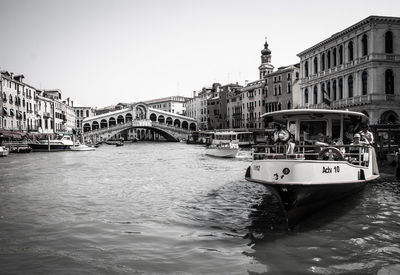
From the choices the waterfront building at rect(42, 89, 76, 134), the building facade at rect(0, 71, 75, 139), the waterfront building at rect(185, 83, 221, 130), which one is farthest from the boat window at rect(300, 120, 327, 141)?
the waterfront building at rect(185, 83, 221, 130)

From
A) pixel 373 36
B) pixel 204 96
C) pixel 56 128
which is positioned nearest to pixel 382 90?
pixel 373 36

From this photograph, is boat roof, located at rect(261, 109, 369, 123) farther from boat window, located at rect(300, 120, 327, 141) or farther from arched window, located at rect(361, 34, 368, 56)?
arched window, located at rect(361, 34, 368, 56)

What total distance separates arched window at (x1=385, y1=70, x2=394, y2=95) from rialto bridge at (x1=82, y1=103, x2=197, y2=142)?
5200 cm

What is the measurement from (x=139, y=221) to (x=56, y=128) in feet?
196

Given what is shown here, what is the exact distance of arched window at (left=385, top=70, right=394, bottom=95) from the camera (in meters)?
29.8

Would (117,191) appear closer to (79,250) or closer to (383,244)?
(79,250)

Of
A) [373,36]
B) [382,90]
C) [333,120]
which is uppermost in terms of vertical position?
[373,36]

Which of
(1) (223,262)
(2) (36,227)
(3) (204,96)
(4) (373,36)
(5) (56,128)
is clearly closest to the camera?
(1) (223,262)

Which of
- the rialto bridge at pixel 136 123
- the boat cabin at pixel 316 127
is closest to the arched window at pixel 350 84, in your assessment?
A: the boat cabin at pixel 316 127

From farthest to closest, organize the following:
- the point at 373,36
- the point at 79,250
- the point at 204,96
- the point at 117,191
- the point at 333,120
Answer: the point at 204,96 → the point at 373,36 → the point at 117,191 → the point at 333,120 → the point at 79,250

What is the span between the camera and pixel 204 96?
87.9 meters

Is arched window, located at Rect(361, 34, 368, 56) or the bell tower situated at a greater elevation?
the bell tower

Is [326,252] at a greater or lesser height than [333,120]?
lesser

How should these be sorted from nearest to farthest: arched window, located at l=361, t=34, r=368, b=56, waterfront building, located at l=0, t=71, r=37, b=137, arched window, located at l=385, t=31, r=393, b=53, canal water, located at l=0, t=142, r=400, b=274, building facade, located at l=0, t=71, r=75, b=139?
canal water, located at l=0, t=142, r=400, b=274 < arched window, located at l=385, t=31, r=393, b=53 < arched window, located at l=361, t=34, r=368, b=56 < waterfront building, located at l=0, t=71, r=37, b=137 < building facade, located at l=0, t=71, r=75, b=139
